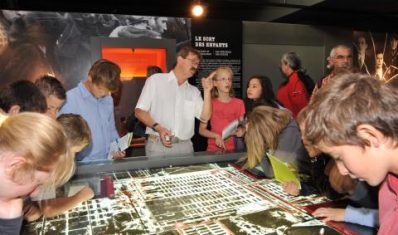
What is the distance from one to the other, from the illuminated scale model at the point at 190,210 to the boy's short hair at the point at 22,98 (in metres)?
0.56

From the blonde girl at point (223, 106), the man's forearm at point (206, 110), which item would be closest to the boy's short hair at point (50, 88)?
the man's forearm at point (206, 110)

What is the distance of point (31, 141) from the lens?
0.96 meters

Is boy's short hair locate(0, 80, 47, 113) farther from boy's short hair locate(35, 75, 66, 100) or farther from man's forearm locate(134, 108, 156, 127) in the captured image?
man's forearm locate(134, 108, 156, 127)

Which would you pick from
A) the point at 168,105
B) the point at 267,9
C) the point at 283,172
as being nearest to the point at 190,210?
the point at 283,172

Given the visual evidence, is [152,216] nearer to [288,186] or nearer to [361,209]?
[288,186]

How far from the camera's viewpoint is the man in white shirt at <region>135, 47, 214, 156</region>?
120 inches

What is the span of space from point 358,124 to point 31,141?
35.8 inches

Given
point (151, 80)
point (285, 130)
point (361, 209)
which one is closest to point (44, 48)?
point (151, 80)

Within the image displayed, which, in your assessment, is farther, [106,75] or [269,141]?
[106,75]

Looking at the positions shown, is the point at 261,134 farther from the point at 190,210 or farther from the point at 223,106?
the point at 223,106

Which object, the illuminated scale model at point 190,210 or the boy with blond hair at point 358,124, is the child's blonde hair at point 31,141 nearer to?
the illuminated scale model at point 190,210

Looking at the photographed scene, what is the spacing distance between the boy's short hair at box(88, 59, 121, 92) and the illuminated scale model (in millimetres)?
780

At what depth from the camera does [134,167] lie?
2.17 meters

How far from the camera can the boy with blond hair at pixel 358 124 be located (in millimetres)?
844
